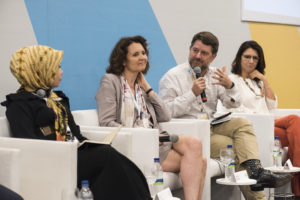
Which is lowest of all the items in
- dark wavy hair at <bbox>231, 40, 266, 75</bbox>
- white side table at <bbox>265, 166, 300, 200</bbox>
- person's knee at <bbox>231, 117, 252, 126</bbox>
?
white side table at <bbox>265, 166, 300, 200</bbox>

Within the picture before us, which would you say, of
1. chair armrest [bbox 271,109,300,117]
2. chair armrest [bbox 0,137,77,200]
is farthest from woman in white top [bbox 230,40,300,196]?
chair armrest [bbox 0,137,77,200]

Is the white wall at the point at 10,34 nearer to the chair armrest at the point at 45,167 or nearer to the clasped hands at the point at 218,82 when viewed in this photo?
the chair armrest at the point at 45,167

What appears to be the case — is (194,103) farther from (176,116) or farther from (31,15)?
(31,15)

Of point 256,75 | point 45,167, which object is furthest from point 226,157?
point 45,167

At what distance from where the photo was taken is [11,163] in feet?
7.29

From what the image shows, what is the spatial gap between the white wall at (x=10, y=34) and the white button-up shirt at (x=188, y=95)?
1.23m

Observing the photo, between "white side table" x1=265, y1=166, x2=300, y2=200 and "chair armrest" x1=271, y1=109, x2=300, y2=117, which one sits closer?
"white side table" x1=265, y1=166, x2=300, y2=200

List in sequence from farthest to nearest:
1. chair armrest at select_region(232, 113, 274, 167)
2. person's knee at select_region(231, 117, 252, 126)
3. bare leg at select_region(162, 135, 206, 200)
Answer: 1. chair armrest at select_region(232, 113, 274, 167)
2. person's knee at select_region(231, 117, 252, 126)
3. bare leg at select_region(162, 135, 206, 200)

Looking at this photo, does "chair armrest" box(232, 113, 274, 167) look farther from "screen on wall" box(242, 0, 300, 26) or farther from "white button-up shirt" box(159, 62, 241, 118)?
"screen on wall" box(242, 0, 300, 26)

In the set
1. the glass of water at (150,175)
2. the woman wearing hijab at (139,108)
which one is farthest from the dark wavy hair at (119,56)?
the glass of water at (150,175)

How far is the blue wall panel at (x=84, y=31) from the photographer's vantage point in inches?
147

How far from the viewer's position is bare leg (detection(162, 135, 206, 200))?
3.28 m

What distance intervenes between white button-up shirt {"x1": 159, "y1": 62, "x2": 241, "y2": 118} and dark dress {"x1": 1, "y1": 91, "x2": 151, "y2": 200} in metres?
1.38

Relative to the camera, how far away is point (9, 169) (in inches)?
87.3
